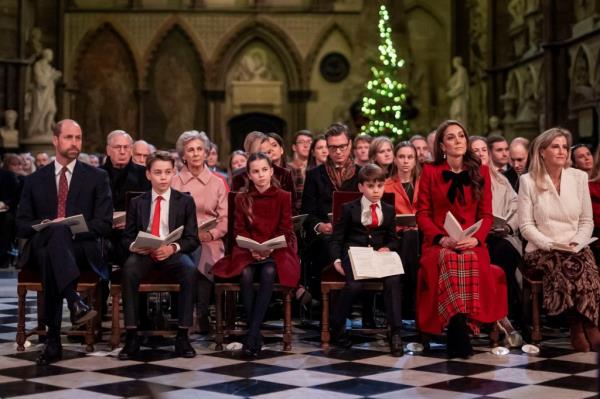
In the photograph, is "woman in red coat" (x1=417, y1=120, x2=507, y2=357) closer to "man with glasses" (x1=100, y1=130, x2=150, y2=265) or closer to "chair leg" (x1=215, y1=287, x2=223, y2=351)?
"chair leg" (x1=215, y1=287, x2=223, y2=351)

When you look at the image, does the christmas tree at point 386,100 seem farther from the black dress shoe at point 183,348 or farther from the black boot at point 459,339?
the black dress shoe at point 183,348

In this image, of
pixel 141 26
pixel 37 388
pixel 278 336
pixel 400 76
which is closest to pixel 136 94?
pixel 141 26

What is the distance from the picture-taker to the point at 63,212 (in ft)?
24.0

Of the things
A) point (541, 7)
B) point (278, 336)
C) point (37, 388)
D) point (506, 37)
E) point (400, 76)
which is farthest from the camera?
point (400, 76)

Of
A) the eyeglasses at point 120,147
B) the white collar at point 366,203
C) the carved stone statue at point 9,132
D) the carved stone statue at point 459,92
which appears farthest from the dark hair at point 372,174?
the carved stone statue at point 459,92

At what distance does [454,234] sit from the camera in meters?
7.08

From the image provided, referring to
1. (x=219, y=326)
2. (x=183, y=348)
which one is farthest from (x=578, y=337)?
(x=183, y=348)

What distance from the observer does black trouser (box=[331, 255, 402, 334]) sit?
23.8 feet

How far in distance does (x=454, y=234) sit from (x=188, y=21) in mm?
17491

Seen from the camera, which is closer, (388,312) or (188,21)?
(388,312)

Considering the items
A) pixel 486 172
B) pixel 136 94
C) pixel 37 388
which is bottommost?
pixel 37 388

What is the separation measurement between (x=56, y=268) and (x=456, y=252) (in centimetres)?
269

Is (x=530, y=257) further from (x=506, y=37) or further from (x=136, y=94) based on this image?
(x=136, y=94)

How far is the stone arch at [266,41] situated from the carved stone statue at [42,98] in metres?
4.10
